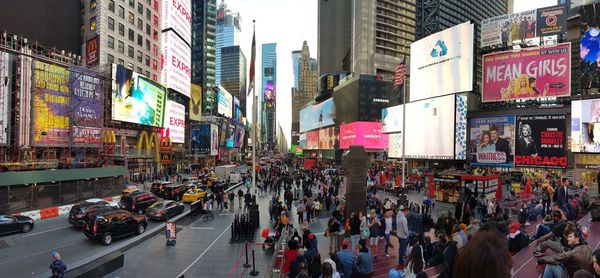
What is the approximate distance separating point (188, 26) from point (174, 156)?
28486 millimetres

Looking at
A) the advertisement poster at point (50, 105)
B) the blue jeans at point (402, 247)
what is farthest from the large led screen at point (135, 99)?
the blue jeans at point (402, 247)

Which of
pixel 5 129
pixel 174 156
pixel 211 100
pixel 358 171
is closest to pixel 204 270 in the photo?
pixel 358 171

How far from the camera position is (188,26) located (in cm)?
7588

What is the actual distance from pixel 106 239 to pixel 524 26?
181 feet

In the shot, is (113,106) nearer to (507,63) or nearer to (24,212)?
(24,212)

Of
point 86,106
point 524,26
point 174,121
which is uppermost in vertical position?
point 524,26

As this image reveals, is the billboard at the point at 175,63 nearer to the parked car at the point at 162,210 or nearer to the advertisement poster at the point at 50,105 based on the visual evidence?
the advertisement poster at the point at 50,105

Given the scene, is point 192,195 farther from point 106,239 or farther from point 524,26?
point 524,26

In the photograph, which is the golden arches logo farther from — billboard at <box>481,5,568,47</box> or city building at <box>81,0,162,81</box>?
billboard at <box>481,5,568,47</box>

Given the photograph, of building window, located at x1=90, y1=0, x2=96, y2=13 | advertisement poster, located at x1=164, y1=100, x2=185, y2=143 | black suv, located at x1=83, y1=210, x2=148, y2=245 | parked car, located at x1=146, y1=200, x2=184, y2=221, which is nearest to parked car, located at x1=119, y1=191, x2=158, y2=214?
parked car, located at x1=146, y1=200, x2=184, y2=221

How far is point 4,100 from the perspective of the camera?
95.9 ft

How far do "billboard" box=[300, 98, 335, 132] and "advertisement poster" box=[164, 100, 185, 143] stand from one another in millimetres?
44967

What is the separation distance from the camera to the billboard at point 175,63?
6494cm

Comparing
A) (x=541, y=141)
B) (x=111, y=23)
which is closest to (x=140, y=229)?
(x=111, y=23)
